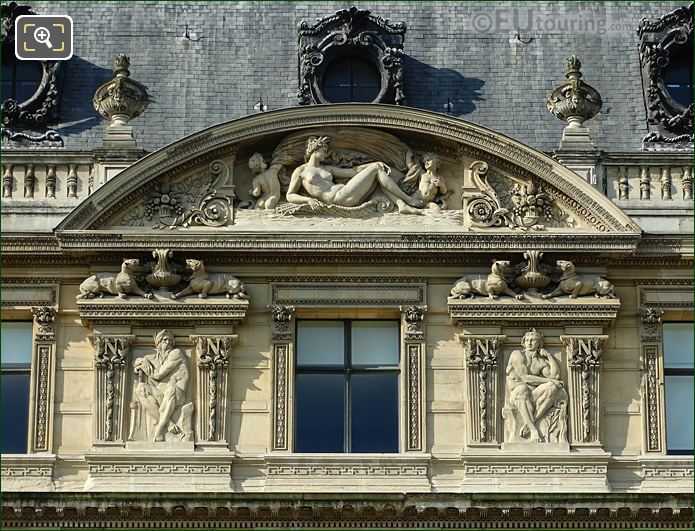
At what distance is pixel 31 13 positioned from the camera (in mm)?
38875

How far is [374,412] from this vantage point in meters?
34.6

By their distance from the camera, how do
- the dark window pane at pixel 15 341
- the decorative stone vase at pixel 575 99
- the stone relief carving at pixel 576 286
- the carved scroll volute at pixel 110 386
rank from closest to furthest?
the carved scroll volute at pixel 110 386, the stone relief carving at pixel 576 286, the dark window pane at pixel 15 341, the decorative stone vase at pixel 575 99

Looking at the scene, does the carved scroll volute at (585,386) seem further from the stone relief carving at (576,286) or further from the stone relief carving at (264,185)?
the stone relief carving at (264,185)

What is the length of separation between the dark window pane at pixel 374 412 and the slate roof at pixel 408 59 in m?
4.98

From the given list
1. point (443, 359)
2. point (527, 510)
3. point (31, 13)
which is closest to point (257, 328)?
point (443, 359)

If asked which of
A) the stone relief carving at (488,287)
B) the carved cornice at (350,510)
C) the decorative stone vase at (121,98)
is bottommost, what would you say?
the carved cornice at (350,510)

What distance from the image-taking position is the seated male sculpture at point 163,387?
3403cm

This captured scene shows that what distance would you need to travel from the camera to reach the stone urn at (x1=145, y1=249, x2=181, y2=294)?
34469mm

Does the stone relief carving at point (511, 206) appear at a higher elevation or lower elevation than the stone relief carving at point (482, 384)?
higher

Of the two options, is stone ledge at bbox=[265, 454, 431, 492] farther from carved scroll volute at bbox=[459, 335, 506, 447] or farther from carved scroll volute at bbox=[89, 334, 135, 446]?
carved scroll volute at bbox=[89, 334, 135, 446]

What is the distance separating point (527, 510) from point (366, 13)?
900 cm

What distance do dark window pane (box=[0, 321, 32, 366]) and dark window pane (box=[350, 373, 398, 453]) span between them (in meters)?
4.77

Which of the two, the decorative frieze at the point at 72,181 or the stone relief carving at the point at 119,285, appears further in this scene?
the decorative frieze at the point at 72,181

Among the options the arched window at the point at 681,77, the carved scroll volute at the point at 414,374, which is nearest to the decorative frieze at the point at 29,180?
the carved scroll volute at the point at 414,374
